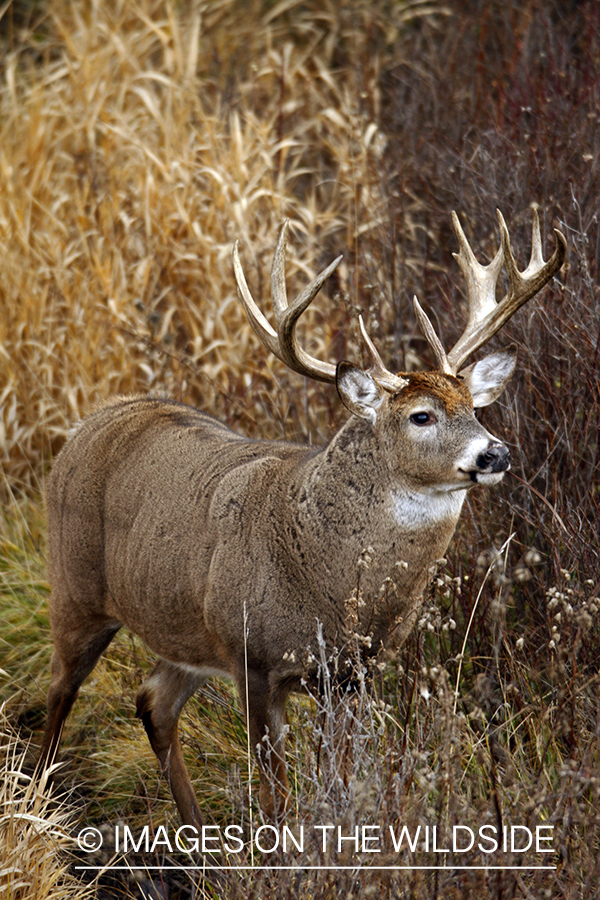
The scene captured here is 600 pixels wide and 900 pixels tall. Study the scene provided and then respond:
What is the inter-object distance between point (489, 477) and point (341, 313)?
11.2 ft

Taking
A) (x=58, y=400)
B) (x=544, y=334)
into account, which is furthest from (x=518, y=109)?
(x=58, y=400)

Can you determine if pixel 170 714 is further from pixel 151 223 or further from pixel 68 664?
pixel 151 223

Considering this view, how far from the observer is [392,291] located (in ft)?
19.9

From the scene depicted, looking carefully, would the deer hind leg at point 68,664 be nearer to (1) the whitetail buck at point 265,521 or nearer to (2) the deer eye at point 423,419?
(1) the whitetail buck at point 265,521

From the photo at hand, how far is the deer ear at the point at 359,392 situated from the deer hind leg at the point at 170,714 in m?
1.18

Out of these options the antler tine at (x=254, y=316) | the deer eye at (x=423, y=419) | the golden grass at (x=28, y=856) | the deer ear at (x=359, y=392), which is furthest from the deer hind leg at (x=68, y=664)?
the deer eye at (x=423, y=419)

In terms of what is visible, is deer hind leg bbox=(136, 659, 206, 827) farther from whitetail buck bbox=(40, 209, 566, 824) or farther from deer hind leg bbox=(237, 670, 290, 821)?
deer hind leg bbox=(237, 670, 290, 821)

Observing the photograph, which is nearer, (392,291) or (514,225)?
(514,225)

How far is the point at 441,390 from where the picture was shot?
3637mm

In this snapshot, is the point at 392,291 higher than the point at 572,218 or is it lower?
lower

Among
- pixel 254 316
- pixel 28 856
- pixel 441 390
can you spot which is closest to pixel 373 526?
pixel 441 390

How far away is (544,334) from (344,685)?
194 centimetres

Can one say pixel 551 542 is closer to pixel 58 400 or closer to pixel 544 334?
pixel 544 334

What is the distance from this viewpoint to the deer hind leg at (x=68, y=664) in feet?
14.6
